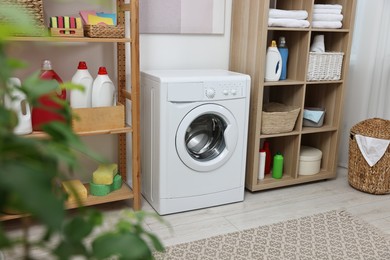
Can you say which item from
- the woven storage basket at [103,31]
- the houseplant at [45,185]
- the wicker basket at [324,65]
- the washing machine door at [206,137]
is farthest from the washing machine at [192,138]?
the houseplant at [45,185]

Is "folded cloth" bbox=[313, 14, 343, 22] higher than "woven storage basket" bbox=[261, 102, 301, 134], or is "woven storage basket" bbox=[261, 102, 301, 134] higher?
"folded cloth" bbox=[313, 14, 343, 22]

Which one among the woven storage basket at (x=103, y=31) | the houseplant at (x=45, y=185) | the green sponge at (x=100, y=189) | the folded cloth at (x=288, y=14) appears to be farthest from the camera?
the folded cloth at (x=288, y=14)

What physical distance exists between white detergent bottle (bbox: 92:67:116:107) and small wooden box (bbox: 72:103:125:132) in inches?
2.0

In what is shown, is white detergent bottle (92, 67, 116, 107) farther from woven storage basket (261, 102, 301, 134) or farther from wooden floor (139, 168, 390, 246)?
woven storage basket (261, 102, 301, 134)

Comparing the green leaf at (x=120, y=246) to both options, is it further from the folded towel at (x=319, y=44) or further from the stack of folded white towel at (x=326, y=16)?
the folded towel at (x=319, y=44)

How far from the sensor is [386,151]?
2701 millimetres

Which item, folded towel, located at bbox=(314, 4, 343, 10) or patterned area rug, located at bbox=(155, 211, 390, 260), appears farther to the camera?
folded towel, located at bbox=(314, 4, 343, 10)

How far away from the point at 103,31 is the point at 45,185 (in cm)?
193

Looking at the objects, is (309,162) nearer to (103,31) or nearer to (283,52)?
(283,52)

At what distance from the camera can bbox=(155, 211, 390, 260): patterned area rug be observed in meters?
Answer: 1.99

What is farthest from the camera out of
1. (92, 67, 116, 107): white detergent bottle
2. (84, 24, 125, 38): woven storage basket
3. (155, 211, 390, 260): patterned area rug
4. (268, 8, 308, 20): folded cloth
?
(268, 8, 308, 20): folded cloth

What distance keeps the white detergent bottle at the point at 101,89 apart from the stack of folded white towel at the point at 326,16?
4.72ft

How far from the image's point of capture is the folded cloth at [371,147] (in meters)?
2.69

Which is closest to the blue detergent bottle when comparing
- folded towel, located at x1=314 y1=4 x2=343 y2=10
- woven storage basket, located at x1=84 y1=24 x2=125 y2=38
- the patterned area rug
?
folded towel, located at x1=314 y1=4 x2=343 y2=10
